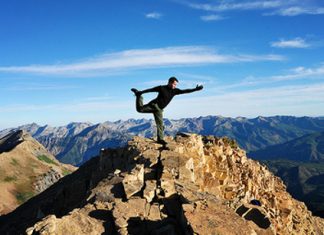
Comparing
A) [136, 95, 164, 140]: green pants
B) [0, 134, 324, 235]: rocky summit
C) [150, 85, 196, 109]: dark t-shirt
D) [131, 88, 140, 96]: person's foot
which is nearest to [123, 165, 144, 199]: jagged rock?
[0, 134, 324, 235]: rocky summit

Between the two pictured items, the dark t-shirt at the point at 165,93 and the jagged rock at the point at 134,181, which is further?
the dark t-shirt at the point at 165,93

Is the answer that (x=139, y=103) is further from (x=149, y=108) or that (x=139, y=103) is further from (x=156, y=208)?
(x=156, y=208)

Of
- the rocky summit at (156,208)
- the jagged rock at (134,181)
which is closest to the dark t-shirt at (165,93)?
the rocky summit at (156,208)

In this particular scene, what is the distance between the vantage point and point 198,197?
22984mm

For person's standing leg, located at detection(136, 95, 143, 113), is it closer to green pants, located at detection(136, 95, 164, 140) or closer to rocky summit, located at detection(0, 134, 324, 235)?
green pants, located at detection(136, 95, 164, 140)

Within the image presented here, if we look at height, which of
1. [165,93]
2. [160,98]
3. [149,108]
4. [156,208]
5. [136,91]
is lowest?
[156,208]

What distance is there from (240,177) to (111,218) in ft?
139

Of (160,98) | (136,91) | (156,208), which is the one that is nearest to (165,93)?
(160,98)

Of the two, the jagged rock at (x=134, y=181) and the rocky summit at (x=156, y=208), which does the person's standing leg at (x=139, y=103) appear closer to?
the rocky summit at (x=156, y=208)

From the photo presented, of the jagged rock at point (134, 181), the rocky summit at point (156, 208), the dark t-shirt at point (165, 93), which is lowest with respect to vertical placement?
the rocky summit at point (156, 208)

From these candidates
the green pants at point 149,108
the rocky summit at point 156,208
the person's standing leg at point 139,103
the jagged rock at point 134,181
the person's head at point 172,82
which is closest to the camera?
the rocky summit at point 156,208

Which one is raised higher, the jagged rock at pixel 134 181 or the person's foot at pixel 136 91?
the person's foot at pixel 136 91

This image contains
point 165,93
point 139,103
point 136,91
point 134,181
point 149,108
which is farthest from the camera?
point 149,108

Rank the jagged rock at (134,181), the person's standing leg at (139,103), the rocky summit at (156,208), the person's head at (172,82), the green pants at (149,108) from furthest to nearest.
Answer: the green pants at (149,108), the person's standing leg at (139,103), the person's head at (172,82), the jagged rock at (134,181), the rocky summit at (156,208)
